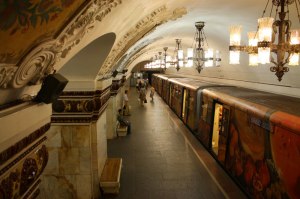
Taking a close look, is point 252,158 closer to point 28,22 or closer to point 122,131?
point 28,22

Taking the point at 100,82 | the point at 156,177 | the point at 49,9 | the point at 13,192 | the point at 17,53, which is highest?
the point at 49,9

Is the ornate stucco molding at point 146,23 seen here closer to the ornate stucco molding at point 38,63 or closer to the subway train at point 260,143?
the subway train at point 260,143

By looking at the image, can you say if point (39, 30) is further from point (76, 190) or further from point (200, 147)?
point (200, 147)

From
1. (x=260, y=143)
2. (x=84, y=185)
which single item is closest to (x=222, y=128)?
(x=260, y=143)

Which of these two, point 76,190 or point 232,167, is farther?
point 232,167

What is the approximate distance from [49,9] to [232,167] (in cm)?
573

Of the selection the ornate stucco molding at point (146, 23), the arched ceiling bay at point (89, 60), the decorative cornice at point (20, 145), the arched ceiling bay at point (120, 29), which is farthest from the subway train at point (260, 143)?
the decorative cornice at point (20, 145)

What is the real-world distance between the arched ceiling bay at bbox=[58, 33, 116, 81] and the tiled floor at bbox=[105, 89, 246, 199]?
2645mm

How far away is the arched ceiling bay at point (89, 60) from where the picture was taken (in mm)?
4715

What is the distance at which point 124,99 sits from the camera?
50.3ft

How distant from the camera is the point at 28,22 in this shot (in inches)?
60.7

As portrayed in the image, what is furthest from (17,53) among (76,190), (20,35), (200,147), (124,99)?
(124,99)

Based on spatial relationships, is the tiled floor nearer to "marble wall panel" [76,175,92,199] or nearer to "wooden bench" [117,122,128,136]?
"wooden bench" [117,122,128,136]

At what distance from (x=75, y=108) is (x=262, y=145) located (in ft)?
11.4
